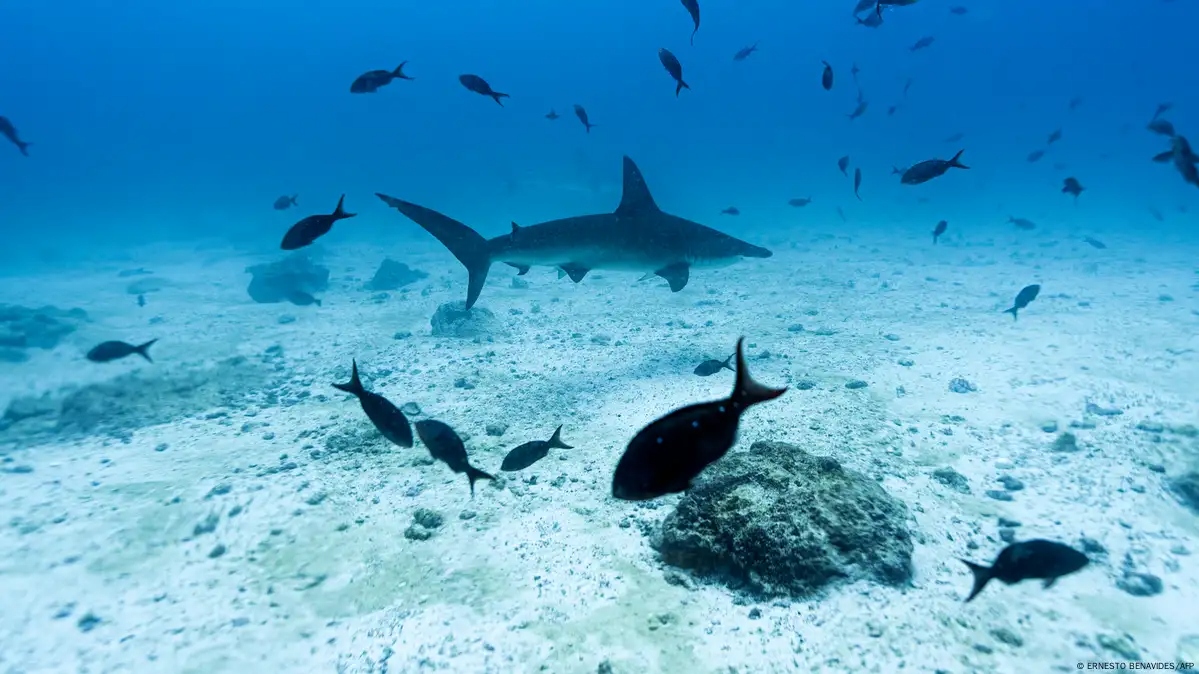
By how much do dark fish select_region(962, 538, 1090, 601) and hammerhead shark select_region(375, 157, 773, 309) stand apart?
6588 millimetres

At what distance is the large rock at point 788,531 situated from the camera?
147 inches

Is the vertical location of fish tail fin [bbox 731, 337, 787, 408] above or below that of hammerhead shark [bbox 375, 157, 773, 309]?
below

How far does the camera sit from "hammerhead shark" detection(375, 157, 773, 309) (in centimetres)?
832

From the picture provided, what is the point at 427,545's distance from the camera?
460cm

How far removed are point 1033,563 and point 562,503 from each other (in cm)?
378

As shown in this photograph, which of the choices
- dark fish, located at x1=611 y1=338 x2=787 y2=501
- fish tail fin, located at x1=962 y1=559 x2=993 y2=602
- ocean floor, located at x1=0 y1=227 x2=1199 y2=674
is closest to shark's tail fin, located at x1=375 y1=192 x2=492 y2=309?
ocean floor, located at x1=0 y1=227 x2=1199 y2=674

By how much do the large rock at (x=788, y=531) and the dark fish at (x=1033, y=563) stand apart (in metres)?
0.81

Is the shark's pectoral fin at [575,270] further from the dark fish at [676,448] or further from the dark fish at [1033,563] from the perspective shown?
the dark fish at [1033,563]

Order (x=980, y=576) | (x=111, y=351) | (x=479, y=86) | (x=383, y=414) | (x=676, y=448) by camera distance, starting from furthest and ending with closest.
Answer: (x=479, y=86), (x=111, y=351), (x=383, y=414), (x=980, y=576), (x=676, y=448)

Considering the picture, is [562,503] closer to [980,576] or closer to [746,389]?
[980,576]

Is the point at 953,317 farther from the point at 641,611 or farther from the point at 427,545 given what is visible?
the point at 427,545

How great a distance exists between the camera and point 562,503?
5148mm

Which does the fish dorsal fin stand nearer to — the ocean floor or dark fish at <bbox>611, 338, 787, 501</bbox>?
the ocean floor

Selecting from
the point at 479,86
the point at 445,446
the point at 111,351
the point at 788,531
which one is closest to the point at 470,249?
the point at 479,86
